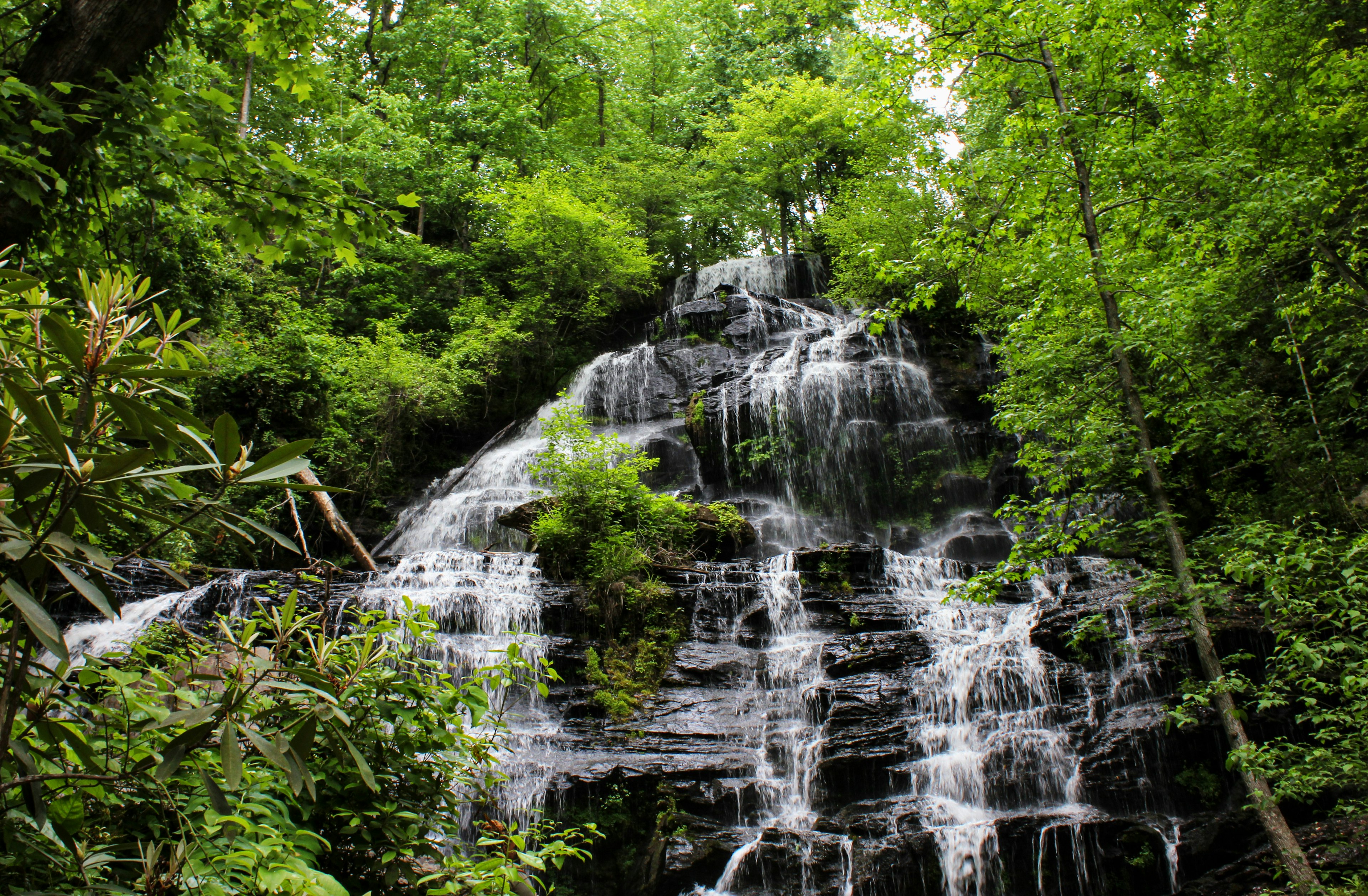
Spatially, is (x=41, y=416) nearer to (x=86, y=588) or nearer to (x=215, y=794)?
(x=86, y=588)

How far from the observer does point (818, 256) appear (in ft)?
73.2

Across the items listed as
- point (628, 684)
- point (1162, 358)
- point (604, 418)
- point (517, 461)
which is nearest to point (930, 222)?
point (604, 418)

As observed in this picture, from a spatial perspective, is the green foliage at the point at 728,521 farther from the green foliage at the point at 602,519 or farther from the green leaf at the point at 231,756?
the green leaf at the point at 231,756

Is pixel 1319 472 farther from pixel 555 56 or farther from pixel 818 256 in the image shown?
pixel 555 56

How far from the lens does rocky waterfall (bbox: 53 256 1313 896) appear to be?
5.80m

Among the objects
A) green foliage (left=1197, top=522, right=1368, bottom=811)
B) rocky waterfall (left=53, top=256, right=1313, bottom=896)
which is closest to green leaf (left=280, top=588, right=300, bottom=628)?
rocky waterfall (left=53, top=256, right=1313, bottom=896)

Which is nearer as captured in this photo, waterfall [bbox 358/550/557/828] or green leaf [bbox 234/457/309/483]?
green leaf [bbox 234/457/309/483]

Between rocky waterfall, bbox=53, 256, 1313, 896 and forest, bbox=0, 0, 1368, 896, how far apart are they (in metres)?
0.46

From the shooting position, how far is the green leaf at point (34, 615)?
112 cm

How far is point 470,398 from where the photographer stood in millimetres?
17219

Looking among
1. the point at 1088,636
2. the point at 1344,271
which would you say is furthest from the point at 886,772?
the point at 1344,271

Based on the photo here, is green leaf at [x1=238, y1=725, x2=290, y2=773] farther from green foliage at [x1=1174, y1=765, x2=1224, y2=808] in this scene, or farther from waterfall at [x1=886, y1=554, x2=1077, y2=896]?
green foliage at [x1=1174, y1=765, x2=1224, y2=808]

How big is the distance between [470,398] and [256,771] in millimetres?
15864

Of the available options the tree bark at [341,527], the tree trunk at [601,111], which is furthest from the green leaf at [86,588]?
the tree trunk at [601,111]
